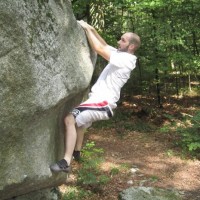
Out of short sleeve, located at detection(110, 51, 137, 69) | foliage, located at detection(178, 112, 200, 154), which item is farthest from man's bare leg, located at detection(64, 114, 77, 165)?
foliage, located at detection(178, 112, 200, 154)

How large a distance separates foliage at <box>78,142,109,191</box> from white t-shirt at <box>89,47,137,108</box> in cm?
247

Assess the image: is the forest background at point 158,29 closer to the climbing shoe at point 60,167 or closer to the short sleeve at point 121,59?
the short sleeve at point 121,59

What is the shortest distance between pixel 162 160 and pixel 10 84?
8366mm

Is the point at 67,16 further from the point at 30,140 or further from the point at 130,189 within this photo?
the point at 130,189

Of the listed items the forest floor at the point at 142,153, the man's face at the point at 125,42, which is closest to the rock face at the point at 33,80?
the man's face at the point at 125,42

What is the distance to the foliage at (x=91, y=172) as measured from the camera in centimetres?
900

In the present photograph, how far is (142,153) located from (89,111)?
22.2ft

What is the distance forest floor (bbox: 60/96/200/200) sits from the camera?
31.5ft

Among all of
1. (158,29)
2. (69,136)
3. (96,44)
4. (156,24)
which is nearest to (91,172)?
(69,136)

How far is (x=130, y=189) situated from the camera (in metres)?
8.80

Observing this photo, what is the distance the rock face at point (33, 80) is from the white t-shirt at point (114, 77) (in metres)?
0.53

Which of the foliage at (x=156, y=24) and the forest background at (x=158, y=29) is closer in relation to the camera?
the forest background at (x=158, y=29)

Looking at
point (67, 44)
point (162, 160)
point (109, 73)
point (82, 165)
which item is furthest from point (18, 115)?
point (162, 160)

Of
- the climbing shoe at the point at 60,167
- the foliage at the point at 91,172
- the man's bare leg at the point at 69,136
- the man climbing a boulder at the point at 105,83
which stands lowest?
the foliage at the point at 91,172
